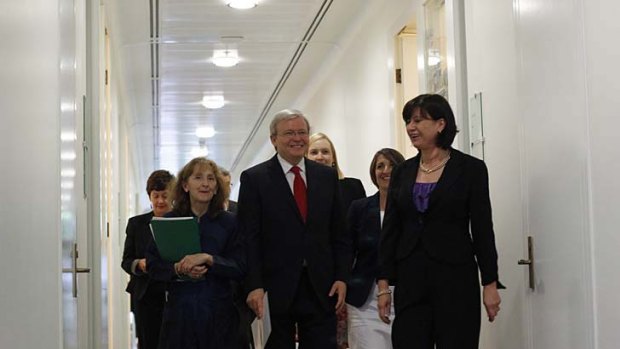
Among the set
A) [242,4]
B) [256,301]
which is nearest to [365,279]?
[256,301]

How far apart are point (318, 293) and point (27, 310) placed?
1497mm

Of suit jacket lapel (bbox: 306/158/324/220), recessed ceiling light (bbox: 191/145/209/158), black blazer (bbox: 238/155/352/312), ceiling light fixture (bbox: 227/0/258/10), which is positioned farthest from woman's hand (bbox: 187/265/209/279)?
recessed ceiling light (bbox: 191/145/209/158)

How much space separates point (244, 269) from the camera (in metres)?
3.61

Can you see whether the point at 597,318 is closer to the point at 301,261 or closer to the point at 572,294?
the point at 572,294

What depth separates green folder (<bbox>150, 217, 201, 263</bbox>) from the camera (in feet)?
11.8

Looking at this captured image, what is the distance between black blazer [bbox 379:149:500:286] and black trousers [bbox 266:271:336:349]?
37 cm

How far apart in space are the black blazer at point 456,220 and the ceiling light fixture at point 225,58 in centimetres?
530

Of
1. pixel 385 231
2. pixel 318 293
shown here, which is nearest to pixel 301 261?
pixel 318 293

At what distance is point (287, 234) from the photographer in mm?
A: 3469

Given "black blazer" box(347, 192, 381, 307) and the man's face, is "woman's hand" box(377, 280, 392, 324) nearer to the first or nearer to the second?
"black blazer" box(347, 192, 381, 307)

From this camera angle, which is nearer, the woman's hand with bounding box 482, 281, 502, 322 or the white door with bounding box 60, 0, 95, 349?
the white door with bounding box 60, 0, 95, 349

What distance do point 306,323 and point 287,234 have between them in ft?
1.13

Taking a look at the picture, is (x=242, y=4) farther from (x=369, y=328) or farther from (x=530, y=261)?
(x=530, y=261)

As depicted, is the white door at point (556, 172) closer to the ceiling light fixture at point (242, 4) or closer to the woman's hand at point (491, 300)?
the woman's hand at point (491, 300)
